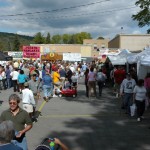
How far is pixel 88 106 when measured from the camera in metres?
18.3

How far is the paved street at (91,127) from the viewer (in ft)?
33.5

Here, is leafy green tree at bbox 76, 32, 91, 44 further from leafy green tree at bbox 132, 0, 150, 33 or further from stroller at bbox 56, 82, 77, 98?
stroller at bbox 56, 82, 77, 98

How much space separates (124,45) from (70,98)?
5915 centimetres

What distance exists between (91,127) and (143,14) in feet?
46.0

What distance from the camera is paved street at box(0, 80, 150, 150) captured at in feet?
33.5

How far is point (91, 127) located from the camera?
1278 cm

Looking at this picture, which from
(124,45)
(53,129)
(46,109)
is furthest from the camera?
(124,45)

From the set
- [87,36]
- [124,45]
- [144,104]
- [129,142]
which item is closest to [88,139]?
[129,142]

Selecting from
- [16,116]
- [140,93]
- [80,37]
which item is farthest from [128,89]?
[80,37]

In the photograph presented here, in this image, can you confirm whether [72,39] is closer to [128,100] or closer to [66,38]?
[66,38]

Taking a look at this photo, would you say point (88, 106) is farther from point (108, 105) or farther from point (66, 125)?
point (66, 125)

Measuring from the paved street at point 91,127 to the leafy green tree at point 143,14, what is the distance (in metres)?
8.14

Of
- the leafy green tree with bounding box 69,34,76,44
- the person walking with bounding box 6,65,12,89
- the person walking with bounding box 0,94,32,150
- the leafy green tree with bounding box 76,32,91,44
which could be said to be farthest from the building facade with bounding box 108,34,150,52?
the leafy green tree with bounding box 69,34,76,44

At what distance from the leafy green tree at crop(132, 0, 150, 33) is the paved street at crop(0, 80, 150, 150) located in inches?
320
